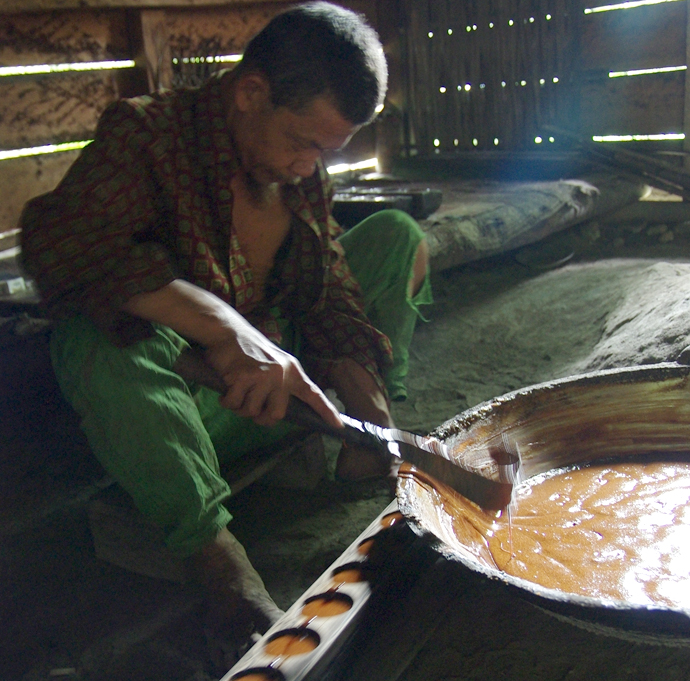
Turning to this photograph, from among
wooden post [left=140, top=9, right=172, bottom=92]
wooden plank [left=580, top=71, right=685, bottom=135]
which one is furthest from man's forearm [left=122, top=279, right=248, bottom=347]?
wooden plank [left=580, top=71, right=685, bottom=135]

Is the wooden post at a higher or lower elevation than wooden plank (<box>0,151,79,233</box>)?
higher

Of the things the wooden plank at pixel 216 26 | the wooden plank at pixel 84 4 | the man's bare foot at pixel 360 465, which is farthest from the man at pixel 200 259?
the wooden plank at pixel 216 26

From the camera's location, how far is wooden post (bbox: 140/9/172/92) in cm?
354

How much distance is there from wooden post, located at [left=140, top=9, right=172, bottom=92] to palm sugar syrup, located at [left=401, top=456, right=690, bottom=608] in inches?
116

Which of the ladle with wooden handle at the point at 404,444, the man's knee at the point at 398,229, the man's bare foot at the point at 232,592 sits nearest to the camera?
the ladle with wooden handle at the point at 404,444

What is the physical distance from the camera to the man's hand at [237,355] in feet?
4.25

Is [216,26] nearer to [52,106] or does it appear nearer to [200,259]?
[52,106]

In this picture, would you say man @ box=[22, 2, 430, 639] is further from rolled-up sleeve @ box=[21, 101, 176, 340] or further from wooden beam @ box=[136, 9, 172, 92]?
wooden beam @ box=[136, 9, 172, 92]

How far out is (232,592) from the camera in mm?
1394

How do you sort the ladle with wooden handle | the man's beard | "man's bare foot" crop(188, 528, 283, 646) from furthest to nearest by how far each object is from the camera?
the man's beard, "man's bare foot" crop(188, 528, 283, 646), the ladle with wooden handle

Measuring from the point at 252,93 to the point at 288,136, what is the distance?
0.13m

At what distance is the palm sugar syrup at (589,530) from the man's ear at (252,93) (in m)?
0.88

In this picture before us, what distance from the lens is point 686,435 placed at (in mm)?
1597

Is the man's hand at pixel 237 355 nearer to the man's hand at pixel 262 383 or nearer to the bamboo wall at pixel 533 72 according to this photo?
the man's hand at pixel 262 383
